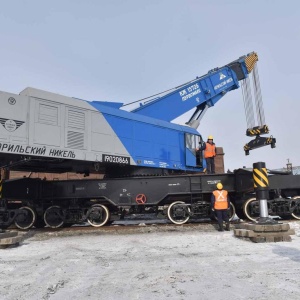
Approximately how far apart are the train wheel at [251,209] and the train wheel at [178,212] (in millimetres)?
1937

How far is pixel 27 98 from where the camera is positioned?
28.5 ft

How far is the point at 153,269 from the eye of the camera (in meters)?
4.81

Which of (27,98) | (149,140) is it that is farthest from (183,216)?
(27,98)

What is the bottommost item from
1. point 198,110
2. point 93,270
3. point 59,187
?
point 93,270

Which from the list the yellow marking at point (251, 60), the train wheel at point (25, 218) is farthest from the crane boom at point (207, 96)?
the train wheel at point (25, 218)

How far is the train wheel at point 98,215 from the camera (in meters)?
10.8

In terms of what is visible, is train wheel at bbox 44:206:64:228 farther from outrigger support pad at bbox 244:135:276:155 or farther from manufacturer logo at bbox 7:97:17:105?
outrigger support pad at bbox 244:135:276:155

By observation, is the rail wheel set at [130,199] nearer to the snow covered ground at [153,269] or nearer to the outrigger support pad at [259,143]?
the outrigger support pad at [259,143]

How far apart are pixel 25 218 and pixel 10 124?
4.04m

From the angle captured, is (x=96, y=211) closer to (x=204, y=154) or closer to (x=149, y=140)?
(x=149, y=140)

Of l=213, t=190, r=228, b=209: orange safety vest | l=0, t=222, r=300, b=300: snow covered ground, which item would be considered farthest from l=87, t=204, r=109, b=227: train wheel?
l=213, t=190, r=228, b=209: orange safety vest

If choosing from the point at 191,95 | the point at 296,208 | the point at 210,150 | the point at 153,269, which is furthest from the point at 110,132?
the point at 296,208

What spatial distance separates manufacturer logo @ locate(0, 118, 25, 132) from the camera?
322 inches

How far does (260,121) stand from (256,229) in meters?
Result: 8.43
